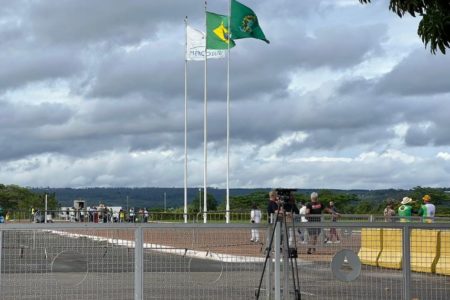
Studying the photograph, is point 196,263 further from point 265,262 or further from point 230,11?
point 230,11

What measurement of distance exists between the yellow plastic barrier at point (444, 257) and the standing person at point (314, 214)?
2.56 m

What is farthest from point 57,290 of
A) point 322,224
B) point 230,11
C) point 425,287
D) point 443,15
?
point 230,11

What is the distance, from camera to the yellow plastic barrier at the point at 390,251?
13.0m

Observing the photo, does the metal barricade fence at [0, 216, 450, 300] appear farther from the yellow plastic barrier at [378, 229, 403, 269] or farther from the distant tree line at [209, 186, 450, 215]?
the distant tree line at [209, 186, 450, 215]

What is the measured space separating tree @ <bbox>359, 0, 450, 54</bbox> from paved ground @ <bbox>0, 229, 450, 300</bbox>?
11.1 feet

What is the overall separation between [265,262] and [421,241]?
3292 mm

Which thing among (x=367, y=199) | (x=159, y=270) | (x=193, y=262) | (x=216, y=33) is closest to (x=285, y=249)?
(x=193, y=262)

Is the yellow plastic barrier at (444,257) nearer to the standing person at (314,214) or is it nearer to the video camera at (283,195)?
the standing person at (314,214)

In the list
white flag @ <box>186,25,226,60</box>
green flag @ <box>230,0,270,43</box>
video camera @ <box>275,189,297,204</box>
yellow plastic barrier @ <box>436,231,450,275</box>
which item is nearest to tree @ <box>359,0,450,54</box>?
video camera @ <box>275,189,297,204</box>

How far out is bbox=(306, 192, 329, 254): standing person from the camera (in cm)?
1225

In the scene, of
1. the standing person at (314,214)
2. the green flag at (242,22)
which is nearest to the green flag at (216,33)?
the green flag at (242,22)

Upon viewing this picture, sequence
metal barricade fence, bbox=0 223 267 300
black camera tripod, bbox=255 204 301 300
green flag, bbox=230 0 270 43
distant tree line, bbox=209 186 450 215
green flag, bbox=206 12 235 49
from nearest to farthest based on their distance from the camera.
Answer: metal barricade fence, bbox=0 223 267 300 < black camera tripod, bbox=255 204 301 300 < green flag, bbox=230 0 270 43 < green flag, bbox=206 12 235 49 < distant tree line, bbox=209 186 450 215

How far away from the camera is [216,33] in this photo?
142 feet

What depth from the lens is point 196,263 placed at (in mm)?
12242
